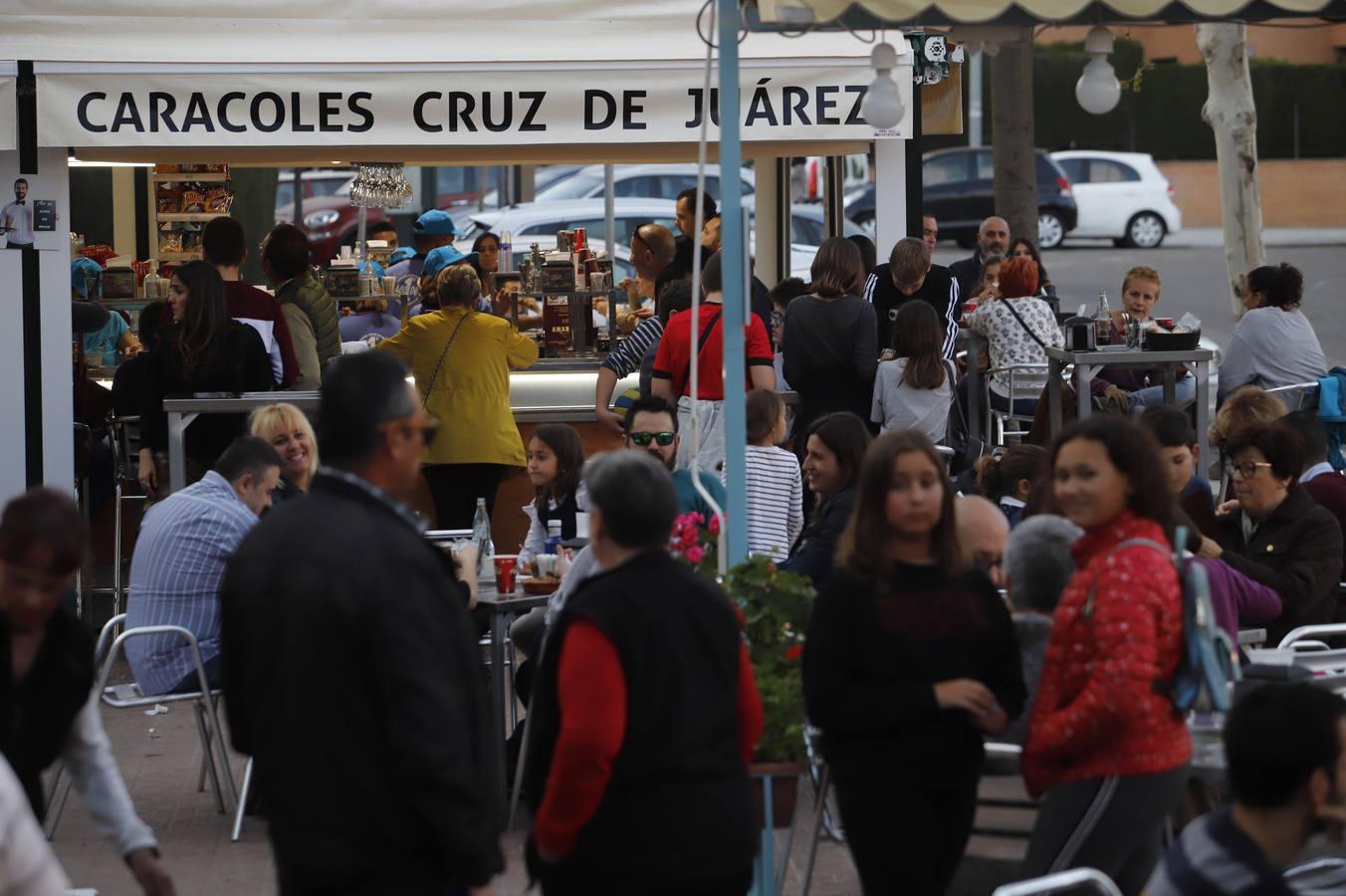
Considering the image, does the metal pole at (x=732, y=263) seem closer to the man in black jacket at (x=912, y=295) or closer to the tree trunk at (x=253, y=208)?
the man in black jacket at (x=912, y=295)

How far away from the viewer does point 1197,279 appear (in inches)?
1030

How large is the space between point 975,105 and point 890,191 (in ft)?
85.9

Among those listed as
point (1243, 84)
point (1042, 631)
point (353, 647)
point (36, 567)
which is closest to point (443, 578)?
point (353, 647)

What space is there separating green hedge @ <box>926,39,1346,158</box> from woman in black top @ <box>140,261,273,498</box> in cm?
2757

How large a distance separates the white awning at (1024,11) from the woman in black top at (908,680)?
156cm

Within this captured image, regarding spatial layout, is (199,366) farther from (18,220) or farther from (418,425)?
(418,425)

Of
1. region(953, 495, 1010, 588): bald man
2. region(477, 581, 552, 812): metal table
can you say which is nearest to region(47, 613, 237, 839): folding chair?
region(477, 581, 552, 812): metal table

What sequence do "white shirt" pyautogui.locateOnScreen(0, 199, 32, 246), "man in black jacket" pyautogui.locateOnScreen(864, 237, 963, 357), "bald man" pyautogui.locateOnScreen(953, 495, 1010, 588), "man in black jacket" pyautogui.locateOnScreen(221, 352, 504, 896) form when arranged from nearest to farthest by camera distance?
"man in black jacket" pyautogui.locateOnScreen(221, 352, 504, 896) → "bald man" pyautogui.locateOnScreen(953, 495, 1010, 588) → "white shirt" pyautogui.locateOnScreen(0, 199, 32, 246) → "man in black jacket" pyautogui.locateOnScreen(864, 237, 963, 357)

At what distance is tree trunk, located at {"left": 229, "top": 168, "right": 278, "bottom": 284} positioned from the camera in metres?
18.5

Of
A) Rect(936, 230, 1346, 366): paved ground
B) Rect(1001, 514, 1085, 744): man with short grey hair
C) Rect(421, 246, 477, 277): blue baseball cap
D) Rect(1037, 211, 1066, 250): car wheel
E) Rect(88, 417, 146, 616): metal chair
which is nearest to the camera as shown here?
Rect(1001, 514, 1085, 744): man with short grey hair

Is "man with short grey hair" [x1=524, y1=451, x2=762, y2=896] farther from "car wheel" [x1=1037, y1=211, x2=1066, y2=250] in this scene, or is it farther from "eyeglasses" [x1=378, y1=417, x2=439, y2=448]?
"car wheel" [x1=1037, y1=211, x2=1066, y2=250]

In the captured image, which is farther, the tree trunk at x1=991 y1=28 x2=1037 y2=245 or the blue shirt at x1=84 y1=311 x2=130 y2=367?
the tree trunk at x1=991 y1=28 x2=1037 y2=245

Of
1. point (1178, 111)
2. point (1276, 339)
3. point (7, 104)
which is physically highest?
point (1178, 111)

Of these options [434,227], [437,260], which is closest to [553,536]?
[437,260]
